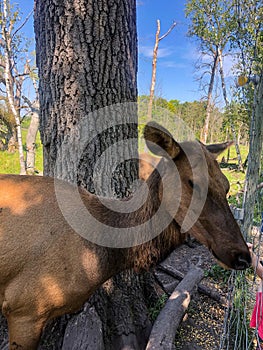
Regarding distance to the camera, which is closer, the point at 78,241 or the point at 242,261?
the point at 242,261

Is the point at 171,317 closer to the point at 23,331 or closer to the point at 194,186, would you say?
the point at 23,331

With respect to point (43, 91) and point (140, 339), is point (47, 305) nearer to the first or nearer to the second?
point (140, 339)

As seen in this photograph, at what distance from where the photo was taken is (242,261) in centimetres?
171

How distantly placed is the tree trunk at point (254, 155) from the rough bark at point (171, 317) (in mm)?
1180

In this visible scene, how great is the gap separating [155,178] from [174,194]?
8.0 inches

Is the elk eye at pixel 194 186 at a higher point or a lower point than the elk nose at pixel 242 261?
higher

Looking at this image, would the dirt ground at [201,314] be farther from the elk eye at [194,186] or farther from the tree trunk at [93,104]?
the elk eye at [194,186]

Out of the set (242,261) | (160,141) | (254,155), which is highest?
(160,141)

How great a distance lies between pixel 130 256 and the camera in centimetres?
208

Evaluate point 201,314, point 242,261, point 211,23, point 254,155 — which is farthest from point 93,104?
point 211,23

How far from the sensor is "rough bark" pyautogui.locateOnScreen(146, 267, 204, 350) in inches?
100

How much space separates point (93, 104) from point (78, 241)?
1296 millimetres

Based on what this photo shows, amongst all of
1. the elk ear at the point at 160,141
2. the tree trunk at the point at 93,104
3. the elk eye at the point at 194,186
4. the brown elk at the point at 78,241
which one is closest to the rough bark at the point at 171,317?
the tree trunk at the point at 93,104

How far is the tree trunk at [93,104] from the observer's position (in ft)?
8.32
